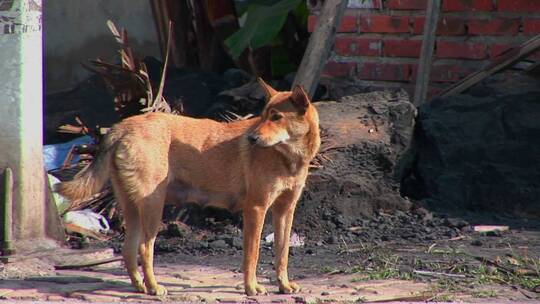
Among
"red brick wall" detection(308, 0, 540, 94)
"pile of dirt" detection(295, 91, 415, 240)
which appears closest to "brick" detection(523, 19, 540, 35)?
"red brick wall" detection(308, 0, 540, 94)

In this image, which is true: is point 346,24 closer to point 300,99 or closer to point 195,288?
point 300,99

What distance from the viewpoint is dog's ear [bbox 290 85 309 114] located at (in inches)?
230

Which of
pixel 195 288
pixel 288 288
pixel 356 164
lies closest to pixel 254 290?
pixel 288 288

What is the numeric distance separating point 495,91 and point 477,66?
1.54ft

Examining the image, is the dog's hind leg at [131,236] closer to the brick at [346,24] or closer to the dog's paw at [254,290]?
the dog's paw at [254,290]

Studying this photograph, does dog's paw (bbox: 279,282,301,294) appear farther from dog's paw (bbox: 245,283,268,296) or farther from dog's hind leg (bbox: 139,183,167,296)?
dog's hind leg (bbox: 139,183,167,296)

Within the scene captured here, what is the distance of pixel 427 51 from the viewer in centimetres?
893

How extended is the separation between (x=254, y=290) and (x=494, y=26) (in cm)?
400

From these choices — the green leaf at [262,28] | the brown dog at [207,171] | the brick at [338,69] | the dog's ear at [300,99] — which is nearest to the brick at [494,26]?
the brick at [338,69]

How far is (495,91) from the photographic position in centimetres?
858

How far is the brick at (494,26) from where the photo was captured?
8766 mm

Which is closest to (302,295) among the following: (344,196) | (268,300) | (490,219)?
(268,300)

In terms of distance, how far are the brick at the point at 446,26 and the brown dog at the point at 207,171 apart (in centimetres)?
335

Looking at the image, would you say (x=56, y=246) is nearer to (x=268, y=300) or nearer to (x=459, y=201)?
(x=268, y=300)
